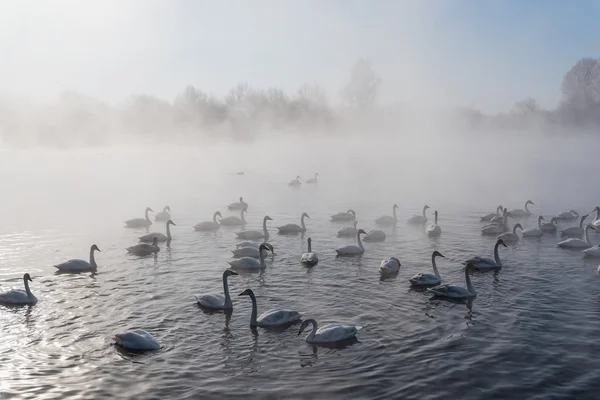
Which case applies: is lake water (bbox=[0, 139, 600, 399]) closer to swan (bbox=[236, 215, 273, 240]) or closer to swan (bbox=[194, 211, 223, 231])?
swan (bbox=[194, 211, 223, 231])

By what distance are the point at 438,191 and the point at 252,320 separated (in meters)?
35.8

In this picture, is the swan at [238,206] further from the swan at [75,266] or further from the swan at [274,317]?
the swan at [274,317]

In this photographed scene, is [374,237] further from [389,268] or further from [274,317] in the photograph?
[274,317]

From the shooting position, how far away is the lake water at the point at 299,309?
12.2 metres

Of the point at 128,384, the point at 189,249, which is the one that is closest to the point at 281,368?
the point at 128,384

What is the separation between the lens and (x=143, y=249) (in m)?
24.8

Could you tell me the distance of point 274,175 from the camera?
6562 cm

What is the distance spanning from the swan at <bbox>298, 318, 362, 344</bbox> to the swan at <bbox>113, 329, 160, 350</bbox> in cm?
377

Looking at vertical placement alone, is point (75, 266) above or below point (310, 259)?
above

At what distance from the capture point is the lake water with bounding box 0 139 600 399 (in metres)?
12.2

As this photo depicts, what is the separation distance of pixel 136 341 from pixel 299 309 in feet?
16.8

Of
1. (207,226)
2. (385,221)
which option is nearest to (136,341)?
(207,226)

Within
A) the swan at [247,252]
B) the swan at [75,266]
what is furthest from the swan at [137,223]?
the swan at [247,252]

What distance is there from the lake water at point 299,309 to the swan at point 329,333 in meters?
0.26
